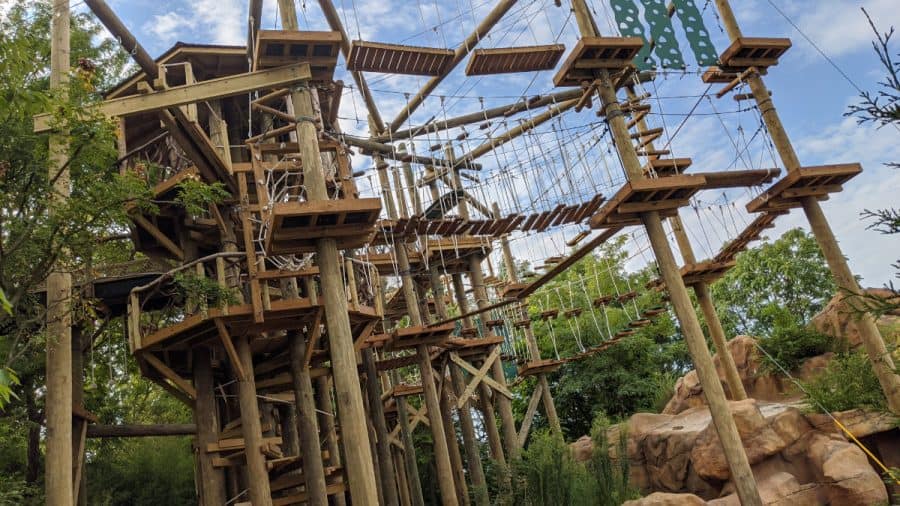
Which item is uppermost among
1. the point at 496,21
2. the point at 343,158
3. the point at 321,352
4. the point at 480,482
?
the point at 496,21

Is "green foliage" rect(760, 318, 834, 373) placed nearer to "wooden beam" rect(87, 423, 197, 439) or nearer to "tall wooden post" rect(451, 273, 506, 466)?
"tall wooden post" rect(451, 273, 506, 466)

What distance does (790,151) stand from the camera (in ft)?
30.1

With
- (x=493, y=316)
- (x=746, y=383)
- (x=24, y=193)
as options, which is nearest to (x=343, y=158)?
(x=24, y=193)

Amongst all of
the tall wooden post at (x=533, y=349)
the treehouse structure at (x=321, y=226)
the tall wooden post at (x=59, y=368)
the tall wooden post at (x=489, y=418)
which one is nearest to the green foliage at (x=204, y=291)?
the treehouse structure at (x=321, y=226)

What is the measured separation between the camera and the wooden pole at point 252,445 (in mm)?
8305

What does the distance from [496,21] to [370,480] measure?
26.5ft

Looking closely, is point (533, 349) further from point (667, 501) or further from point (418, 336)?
point (667, 501)

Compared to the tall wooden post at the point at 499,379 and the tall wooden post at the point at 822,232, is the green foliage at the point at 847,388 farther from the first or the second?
the tall wooden post at the point at 499,379

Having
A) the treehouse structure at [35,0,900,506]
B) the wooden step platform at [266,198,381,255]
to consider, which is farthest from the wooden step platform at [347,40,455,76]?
the wooden step platform at [266,198,381,255]

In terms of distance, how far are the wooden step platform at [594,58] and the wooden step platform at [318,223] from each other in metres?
3.52

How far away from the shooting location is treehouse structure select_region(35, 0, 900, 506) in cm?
653

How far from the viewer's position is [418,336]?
35.9 feet

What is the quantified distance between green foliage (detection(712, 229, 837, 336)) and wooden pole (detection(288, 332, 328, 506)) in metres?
17.2

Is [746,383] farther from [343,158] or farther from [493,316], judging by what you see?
[343,158]
